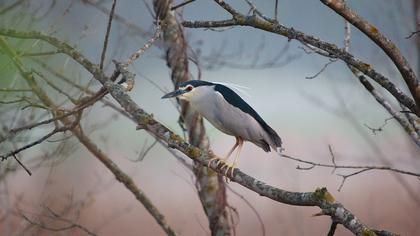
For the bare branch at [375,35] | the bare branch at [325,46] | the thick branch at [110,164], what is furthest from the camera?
the thick branch at [110,164]

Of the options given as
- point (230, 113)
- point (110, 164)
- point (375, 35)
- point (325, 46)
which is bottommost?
point (375, 35)

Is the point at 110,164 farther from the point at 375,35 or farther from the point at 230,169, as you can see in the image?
the point at 375,35

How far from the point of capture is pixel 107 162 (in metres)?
3.20

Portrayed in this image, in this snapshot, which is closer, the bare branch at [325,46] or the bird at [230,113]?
the bare branch at [325,46]

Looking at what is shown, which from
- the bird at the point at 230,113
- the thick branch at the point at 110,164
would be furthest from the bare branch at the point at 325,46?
the thick branch at the point at 110,164

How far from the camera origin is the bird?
2221 mm

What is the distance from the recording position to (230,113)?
7.34 ft

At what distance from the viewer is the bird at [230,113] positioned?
222 centimetres

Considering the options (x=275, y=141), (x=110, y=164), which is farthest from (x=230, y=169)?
(x=110, y=164)

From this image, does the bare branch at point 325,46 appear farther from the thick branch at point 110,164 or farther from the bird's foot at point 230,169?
the thick branch at point 110,164

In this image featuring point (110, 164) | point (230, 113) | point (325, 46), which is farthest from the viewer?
point (110, 164)

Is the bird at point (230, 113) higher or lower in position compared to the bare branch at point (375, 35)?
higher

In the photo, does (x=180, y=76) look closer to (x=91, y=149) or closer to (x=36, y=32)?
(x=91, y=149)

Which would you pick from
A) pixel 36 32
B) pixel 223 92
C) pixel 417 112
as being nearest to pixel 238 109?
pixel 223 92
